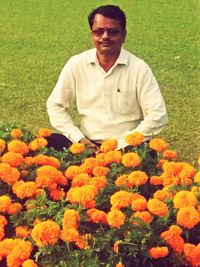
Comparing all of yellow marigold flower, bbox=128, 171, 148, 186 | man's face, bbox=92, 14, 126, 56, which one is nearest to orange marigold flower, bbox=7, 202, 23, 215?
yellow marigold flower, bbox=128, 171, 148, 186

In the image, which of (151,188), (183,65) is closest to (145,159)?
(151,188)

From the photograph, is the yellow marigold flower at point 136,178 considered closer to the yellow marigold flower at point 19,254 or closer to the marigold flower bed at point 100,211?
the marigold flower bed at point 100,211

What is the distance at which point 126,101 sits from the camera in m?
4.30

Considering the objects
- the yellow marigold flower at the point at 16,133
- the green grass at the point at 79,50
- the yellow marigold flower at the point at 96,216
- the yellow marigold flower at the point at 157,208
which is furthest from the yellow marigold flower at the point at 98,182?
the green grass at the point at 79,50

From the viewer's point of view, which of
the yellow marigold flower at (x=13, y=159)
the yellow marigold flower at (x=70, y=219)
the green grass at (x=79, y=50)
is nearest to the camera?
the yellow marigold flower at (x=70, y=219)

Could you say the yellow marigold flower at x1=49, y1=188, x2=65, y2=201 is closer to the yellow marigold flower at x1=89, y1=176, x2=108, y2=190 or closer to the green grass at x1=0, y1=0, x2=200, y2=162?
the yellow marigold flower at x1=89, y1=176, x2=108, y2=190

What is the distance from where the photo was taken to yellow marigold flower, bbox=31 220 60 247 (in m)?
2.49

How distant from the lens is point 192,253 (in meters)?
2.64

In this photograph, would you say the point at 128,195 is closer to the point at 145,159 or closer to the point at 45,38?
the point at 145,159

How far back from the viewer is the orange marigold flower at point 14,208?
283cm

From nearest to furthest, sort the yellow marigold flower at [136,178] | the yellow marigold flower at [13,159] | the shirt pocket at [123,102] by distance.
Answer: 1. the yellow marigold flower at [136,178]
2. the yellow marigold flower at [13,159]
3. the shirt pocket at [123,102]

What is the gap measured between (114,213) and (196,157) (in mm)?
3115

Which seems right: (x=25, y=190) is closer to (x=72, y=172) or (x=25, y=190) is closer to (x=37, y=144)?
(x=72, y=172)

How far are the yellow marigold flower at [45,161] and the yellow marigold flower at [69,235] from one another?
31.0 inches
